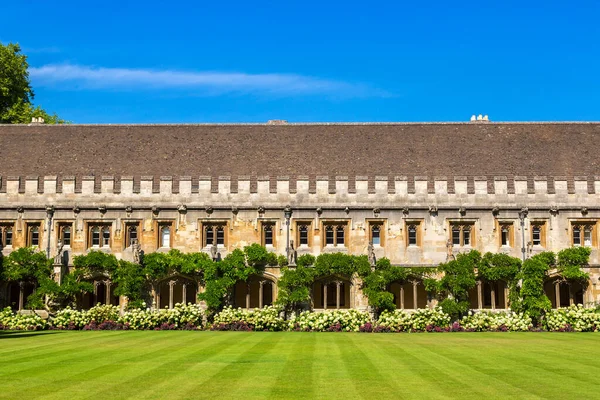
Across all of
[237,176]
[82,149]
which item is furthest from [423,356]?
[82,149]

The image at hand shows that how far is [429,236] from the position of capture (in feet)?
114

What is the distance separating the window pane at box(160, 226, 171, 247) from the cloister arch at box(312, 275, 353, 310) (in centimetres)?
684

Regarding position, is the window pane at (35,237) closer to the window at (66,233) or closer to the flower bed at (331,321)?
the window at (66,233)

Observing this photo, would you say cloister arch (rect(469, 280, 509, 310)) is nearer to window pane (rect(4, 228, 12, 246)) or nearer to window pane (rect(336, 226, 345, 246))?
window pane (rect(336, 226, 345, 246))

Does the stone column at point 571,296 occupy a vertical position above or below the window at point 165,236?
below

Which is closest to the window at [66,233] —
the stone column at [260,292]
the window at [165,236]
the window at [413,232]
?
the window at [165,236]

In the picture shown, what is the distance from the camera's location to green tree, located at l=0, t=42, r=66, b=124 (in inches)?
1842

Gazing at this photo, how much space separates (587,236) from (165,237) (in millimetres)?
18931

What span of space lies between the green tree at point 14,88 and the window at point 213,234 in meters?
16.9

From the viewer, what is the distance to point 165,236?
3503 centimetres

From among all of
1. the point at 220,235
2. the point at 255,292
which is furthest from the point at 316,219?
the point at 220,235

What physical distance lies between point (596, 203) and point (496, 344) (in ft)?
47.1

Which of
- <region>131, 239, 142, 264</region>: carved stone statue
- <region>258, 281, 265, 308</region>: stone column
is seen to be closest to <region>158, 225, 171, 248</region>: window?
<region>131, 239, 142, 264</region>: carved stone statue

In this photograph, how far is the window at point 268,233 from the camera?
34.8m
